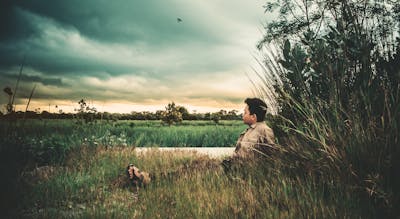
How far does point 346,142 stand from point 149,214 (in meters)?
1.69

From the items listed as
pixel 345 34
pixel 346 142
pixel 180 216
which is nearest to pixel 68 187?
pixel 180 216

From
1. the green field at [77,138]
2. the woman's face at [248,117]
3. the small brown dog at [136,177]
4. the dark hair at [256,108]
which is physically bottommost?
the small brown dog at [136,177]

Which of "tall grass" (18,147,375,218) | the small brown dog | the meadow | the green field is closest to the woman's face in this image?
the meadow

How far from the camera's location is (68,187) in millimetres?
4203

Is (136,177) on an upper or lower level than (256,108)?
lower

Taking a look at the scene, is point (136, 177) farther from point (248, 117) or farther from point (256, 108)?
point (256, 108)

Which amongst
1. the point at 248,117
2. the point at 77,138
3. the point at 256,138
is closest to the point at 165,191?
the point at 256,138

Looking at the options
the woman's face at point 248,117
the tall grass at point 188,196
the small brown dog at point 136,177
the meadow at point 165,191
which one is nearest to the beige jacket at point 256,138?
the woman's face at point 248,117

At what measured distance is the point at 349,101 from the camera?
2.60 m

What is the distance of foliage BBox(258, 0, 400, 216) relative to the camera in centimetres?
244

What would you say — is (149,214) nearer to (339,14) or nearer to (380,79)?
(380,79)

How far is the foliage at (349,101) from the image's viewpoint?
8.02 feet

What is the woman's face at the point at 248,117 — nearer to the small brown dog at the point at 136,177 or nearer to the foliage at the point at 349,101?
the foliage at the point at 349,101

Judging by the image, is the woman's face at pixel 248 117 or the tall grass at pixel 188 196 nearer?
the tall grass at pixel 188 196
